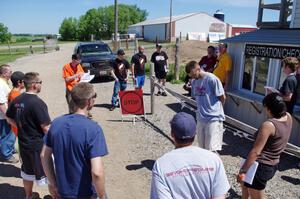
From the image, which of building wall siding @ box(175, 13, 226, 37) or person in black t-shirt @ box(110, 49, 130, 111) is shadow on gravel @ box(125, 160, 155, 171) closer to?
person in black t-shirt @ box(110, 49, 130, 111)

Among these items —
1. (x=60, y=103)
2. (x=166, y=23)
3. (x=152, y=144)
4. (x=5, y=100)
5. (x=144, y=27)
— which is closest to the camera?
(x=5, y=100)

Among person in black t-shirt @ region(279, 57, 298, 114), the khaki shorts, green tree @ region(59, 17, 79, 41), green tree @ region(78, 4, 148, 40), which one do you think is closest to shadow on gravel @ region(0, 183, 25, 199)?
the khaki shorts

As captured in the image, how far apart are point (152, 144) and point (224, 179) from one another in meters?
Answer: 4.80

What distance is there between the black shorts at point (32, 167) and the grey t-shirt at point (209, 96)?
8.46 ft

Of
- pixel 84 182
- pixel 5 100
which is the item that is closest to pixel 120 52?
pixel 5 100

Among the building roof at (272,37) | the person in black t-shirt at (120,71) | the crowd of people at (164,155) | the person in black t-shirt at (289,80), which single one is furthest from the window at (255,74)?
the person in black t-shirt at (120,71)

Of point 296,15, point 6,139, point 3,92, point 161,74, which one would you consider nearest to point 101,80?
point 161,74

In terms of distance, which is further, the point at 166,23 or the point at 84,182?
the point at 166,23

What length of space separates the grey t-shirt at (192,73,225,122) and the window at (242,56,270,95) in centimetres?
419

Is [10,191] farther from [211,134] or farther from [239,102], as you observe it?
[239,102]

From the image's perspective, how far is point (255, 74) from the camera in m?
9.05

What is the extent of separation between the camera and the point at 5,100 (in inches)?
218

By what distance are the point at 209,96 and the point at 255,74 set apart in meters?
4.60

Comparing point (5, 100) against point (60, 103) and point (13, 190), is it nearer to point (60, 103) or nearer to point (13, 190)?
point (13, 190)
